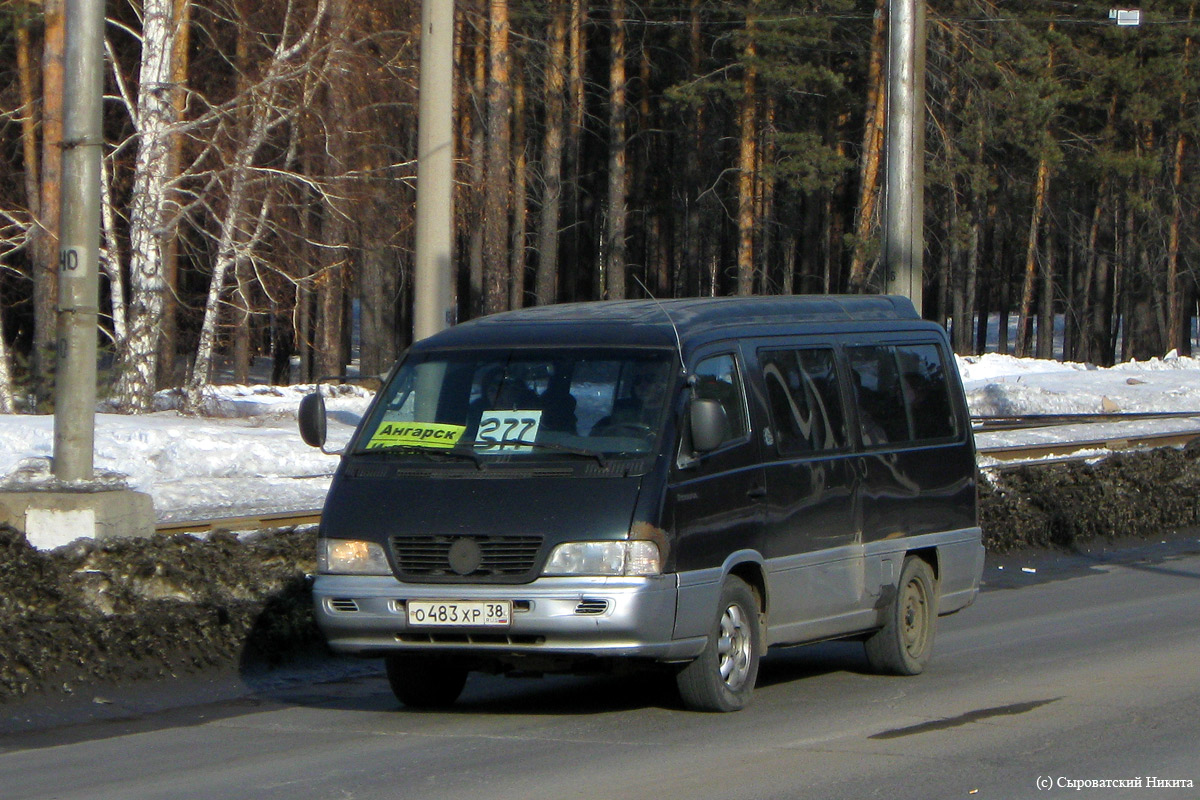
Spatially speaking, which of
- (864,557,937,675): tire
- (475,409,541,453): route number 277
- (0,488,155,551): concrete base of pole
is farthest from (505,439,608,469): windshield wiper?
(0,488,155,551): concrete base of pole

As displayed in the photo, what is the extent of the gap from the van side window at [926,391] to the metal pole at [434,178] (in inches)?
172

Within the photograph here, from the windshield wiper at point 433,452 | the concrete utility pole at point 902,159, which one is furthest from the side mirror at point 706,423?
the concrete utility pole at point 902,159

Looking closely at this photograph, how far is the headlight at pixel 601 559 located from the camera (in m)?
7.23

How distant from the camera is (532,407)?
7930 millimetres

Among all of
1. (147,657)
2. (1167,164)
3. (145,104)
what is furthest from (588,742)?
(1167,164)

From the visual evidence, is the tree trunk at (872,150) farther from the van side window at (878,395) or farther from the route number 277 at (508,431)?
the route number 277 at (508,431)

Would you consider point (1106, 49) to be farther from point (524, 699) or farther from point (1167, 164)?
point (524, 699)

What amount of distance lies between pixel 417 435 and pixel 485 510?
767mm

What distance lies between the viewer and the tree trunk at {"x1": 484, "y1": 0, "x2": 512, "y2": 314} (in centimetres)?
3231

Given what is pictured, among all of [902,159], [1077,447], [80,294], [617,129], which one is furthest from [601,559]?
[617,129]

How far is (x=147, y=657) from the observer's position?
28.9ft

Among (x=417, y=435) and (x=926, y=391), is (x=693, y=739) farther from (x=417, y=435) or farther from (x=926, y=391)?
(x=926, y=391)

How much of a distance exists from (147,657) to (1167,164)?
185 ft

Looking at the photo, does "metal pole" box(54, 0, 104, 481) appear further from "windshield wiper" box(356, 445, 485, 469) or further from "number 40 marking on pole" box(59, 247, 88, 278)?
"windshield wiper" box(356, 445, 485, 469)
